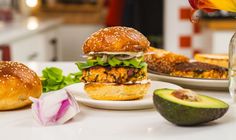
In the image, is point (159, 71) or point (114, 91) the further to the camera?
point (159, 71)

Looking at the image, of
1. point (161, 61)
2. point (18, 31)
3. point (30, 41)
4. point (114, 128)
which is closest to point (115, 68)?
point (114, 128)

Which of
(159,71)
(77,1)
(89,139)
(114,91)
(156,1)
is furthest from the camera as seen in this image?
(77,1)

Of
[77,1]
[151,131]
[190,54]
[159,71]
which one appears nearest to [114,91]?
[151,131]

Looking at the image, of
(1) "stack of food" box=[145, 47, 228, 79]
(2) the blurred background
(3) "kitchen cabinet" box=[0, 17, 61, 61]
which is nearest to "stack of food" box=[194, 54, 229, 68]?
(1) "stack of food" box=[145, 47, 228, 79]

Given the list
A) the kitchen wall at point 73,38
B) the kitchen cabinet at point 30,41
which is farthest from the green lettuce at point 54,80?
the kitchen wall at point 73,38

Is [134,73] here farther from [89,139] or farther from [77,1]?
[77,1]

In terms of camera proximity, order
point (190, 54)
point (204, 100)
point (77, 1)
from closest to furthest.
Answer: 1. point (204, 100)
2. point (190, 54)
3. point (77, 1)

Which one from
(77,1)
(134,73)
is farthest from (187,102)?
(77,1)

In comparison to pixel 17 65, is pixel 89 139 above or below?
below
